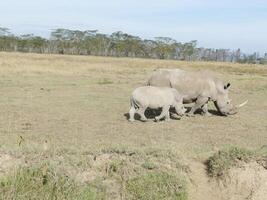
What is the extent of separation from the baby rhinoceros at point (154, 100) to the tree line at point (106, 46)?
76320mm

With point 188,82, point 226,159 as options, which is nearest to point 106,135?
point 188,82

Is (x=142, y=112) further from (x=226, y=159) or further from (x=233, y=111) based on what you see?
(x=226, y=159)

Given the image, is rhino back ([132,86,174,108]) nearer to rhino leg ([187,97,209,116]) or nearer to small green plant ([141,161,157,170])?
rhino leg ([187,97,209,116])

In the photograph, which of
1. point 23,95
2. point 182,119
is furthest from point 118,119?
point 23,95

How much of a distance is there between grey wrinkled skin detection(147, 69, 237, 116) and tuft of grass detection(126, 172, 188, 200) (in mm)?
8372

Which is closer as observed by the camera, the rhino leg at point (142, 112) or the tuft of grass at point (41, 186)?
the tuft of grass at point (41, 186)

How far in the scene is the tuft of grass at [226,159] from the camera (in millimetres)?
8953

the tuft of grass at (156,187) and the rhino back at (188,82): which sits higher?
the rhino back at (188,82)

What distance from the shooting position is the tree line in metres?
91.3

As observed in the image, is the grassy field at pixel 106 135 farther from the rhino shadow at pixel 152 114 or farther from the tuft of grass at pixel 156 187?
the rhino shadow at pixel 152 114

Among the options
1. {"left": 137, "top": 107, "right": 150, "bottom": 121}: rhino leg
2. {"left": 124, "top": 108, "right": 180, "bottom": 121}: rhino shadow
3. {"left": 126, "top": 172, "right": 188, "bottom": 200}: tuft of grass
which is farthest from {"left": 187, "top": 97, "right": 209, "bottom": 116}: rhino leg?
{"left": 126, "top": 172, "right": 188, "bottom": 200}: tuft of grass

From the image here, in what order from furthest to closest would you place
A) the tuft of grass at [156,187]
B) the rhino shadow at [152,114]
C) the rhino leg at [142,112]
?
the rhino shadow at [152,114], the rhino leg at [142,112], the tuft of grass at [156,187]

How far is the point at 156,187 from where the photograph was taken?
852cm

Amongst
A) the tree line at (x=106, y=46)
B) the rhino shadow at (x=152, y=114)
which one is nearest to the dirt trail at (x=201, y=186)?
the rhino shadow at (x=152, y=114)
